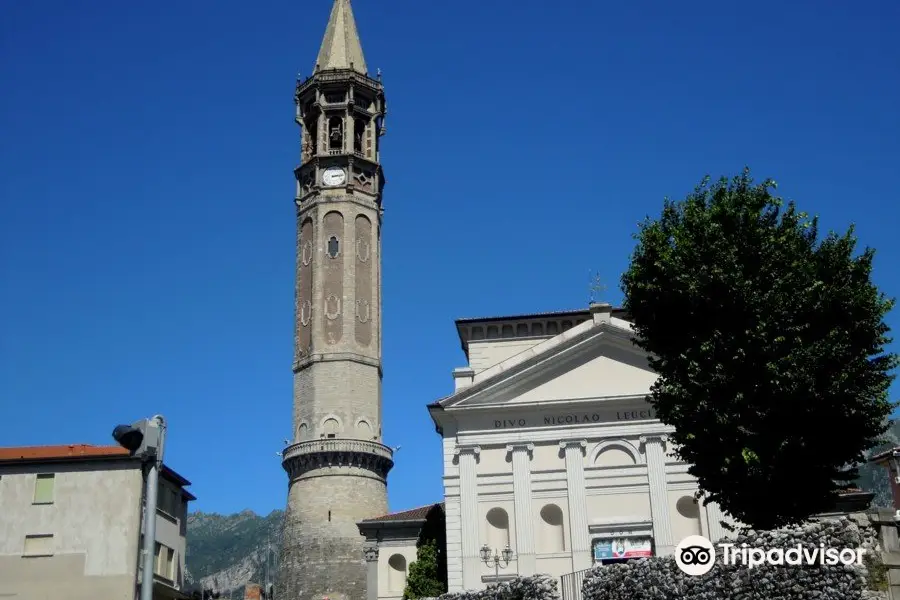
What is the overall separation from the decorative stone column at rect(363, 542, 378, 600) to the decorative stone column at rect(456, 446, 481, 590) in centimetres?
688

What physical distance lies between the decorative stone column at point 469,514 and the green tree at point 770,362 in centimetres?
1892

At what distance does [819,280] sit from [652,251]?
4229 mm

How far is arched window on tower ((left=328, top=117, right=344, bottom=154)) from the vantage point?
6975 centimetres

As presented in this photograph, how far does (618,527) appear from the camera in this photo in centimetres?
4447

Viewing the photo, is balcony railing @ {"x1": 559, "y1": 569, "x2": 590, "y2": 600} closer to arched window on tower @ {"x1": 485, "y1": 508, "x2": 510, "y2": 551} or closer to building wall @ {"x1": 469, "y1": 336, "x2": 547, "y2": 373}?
arched window on tower @ {"x1": 485, "y1": 508, "x2": 510, "y2": 551}

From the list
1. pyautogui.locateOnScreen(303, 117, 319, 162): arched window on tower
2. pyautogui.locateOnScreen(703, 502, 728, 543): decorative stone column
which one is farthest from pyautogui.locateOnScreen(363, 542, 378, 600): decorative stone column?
pyautogui.locateOnScreen(303, 117, 319, 162): arched window on tower

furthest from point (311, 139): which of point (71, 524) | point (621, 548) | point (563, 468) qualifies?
point (71, 524)

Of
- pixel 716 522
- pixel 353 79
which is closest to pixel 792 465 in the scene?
pixel 716 522

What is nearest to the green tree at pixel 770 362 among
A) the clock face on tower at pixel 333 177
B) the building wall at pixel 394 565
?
the building wall at pixel 394 565

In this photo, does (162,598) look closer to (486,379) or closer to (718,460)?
A: (486,379)

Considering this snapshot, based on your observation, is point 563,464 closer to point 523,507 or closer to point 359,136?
point 523,507

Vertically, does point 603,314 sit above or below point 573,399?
above

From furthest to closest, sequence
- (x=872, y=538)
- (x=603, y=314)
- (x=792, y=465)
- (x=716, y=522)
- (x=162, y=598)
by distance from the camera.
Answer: (x=603, y=314) → (x=716, y=522) → (x=162, y=598) → (x=792, y=465) → (x=872, y=538)

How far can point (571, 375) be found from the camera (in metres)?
46.7
